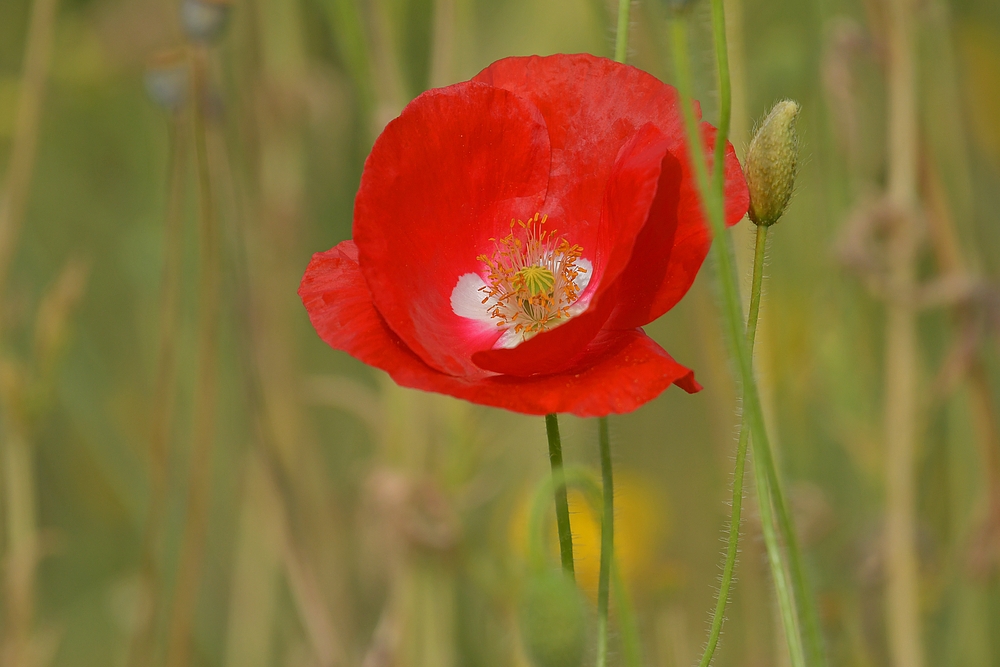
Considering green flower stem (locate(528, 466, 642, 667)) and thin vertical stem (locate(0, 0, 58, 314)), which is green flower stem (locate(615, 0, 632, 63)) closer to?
green flower stem (locate(528, 466, 642, 667))

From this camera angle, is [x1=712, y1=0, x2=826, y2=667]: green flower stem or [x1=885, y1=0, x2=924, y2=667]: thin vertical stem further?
[x1=885, y1=0, x2=924, y2=667]: thin vertical stem

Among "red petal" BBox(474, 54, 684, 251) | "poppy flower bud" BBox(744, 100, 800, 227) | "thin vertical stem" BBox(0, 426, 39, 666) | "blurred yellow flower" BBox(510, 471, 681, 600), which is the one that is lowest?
"blurred yellow flower" BBox(510, 471, 681, 600)

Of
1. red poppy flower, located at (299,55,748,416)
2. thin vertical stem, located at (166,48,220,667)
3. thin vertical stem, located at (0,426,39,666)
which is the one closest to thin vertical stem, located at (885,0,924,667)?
red poppy flower, located at (299,55,748,416)

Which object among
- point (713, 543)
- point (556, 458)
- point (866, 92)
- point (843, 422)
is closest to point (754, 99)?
point (866, 92)

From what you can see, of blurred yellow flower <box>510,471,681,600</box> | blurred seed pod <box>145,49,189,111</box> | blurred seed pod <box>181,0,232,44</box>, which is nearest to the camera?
blurred seed pod <box>181,0,232,44</box>

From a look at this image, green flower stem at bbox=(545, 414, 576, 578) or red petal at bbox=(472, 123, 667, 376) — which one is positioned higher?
red petal at bbox=(472, 123, 667, 376)

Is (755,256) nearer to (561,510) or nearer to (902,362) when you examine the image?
(561,510)

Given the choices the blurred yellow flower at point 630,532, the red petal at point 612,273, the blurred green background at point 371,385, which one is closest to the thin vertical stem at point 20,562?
the blurred green background at point 371,385

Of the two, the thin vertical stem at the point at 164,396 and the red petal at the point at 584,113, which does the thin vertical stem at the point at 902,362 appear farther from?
the thin vertical stem at the point at 164,396
